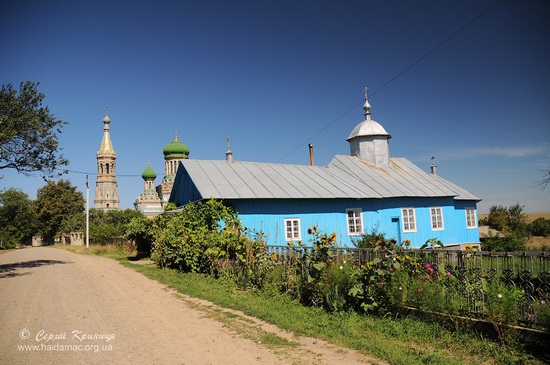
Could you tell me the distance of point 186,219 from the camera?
15344mm

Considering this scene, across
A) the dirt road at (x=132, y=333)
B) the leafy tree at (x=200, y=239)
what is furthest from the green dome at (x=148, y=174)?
the dirt road at (x=132, y=333)

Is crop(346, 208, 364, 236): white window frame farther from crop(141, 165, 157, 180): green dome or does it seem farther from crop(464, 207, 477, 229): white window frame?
crop(141, 165, 157, 180): green dome

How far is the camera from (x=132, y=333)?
259 inches

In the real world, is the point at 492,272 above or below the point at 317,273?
above

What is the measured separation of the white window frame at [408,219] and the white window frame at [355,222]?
3.00 m

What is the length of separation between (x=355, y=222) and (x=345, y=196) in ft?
6.16

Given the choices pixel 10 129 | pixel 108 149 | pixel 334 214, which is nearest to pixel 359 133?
pixel 334 214

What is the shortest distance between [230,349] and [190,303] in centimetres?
Answer: 347

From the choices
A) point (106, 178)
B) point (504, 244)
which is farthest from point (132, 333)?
point (106, 178)

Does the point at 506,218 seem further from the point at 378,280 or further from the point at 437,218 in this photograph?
the point at 378,280

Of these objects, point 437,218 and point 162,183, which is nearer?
point 437,218

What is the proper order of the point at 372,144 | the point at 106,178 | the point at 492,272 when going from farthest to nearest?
the point at 106,178 → the point at 372,144 → the point at 492,272

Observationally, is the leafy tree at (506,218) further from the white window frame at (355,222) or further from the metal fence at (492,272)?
the metal fence at (492,272)

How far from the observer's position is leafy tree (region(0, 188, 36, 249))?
47234 mm
